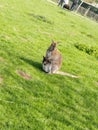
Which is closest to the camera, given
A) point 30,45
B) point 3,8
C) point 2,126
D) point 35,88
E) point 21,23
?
point 2,126

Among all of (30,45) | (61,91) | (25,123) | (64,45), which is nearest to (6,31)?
(30,45)

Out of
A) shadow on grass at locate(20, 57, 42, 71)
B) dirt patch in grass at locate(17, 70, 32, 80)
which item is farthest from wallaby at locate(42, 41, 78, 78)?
dirt patch in grass at locate(17, 70, 32, 80)

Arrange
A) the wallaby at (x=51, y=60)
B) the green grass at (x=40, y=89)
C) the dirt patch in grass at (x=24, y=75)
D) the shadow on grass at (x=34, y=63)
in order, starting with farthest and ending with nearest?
the shadow on grass at (x=34, y=63), the wallaby at (x=51, y=60), the dirt patch in grass at (x=24, y=75), the green grass at (x=40, y=89)

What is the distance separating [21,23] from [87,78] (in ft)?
29.1

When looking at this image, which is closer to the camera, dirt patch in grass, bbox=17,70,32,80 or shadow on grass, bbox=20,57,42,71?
dirt patch in grass, bbox=17,70,32,80

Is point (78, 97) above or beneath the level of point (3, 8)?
above

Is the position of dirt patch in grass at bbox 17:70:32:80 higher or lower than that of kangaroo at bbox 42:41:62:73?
lower

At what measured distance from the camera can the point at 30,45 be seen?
18766 mm

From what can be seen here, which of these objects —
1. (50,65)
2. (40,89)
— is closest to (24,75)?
(40,89)

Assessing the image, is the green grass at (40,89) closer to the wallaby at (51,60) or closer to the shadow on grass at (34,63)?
the shadow on grass at (34,63)

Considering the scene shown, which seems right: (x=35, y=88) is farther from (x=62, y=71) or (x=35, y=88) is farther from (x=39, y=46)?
(x=39, y=46)

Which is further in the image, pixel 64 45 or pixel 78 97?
pixel 64 45

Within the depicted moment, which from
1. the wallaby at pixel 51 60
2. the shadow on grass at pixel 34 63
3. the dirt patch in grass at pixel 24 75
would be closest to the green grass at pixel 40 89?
the shadow on grass at pixel 34 63

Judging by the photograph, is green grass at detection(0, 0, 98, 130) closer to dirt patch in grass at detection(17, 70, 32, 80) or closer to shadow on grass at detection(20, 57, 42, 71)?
shadow on grass at detection(20, 57, 42, 71)
